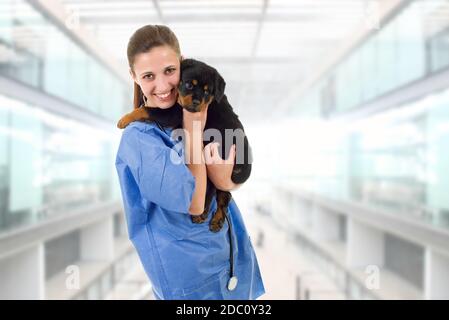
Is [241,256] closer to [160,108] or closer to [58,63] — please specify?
[160,108]

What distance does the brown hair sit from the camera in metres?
0.59

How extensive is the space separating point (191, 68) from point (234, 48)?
3.52ft

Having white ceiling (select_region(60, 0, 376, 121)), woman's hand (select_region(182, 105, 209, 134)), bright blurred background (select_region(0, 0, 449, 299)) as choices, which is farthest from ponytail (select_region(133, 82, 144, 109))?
white ceiling (select_region(60, 0, 376, 121))

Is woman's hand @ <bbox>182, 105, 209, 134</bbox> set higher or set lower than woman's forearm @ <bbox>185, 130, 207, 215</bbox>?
higher

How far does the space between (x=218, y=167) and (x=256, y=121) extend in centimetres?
71

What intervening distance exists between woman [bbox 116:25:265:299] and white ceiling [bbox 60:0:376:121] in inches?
22.3

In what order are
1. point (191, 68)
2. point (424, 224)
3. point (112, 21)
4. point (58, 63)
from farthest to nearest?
point (58, 63), point (424, 224), point (112, 21), point (191, 68)

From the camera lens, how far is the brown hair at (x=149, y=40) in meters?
0.59

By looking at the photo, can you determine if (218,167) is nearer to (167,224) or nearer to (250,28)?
(167,224)

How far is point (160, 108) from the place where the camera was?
0.64 m

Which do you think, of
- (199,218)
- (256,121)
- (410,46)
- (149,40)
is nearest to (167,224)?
(199,218)

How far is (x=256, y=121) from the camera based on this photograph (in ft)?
4.41

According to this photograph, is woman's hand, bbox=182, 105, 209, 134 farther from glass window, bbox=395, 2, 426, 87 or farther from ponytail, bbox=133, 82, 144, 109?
glass window, bbox=395, 2, 426, 87
